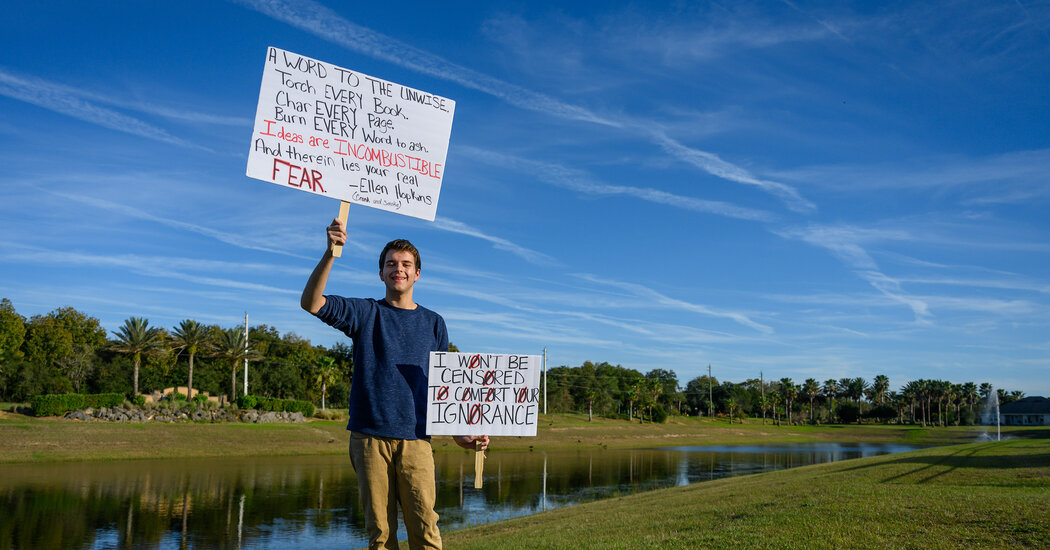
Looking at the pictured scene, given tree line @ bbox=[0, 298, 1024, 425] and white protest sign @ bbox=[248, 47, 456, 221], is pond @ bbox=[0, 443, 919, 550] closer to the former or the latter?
white protest sign @ bbox=[248, 47, 456, 221]

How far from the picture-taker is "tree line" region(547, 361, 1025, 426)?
392 feet

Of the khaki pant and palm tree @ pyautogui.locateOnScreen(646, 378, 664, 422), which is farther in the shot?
palm tree @ pyautogui.locateOnScreen(646, 378, 664, 422)

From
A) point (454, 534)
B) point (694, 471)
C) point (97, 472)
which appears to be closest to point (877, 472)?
point (454, 534)

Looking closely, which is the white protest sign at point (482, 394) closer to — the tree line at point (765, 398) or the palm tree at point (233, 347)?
the palm tree at point (233, 347)

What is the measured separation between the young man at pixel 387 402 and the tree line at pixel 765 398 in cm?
10853

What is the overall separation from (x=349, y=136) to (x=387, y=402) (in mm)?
2458

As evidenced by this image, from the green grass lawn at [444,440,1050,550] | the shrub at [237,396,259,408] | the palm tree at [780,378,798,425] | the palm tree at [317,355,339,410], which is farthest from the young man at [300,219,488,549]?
the palm tree at [780,378,798,425]

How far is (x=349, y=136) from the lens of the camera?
6109mm

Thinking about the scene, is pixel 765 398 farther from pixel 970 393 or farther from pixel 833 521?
pixel 833 521

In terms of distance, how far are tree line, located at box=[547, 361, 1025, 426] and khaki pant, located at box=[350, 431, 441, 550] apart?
108502 mm

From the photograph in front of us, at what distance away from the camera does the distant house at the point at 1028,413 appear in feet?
413

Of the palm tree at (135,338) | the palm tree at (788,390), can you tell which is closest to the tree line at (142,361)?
the palm tree at (135,338)

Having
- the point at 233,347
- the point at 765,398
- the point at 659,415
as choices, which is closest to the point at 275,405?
the point at 233,347

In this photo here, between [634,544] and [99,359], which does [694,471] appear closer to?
[634,544]
